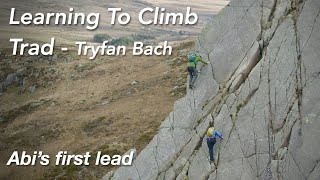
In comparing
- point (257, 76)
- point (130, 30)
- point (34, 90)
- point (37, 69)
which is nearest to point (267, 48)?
point (257, 76)

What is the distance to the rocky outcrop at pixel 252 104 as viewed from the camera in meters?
23.4

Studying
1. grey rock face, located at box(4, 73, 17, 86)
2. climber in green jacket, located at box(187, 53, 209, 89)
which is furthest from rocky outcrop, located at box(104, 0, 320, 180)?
grey rock face, located at box(4, 73, 17, 86)

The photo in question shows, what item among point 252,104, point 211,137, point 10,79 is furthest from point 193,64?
point 10,79

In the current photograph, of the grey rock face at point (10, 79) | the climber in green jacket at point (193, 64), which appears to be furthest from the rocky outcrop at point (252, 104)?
the grey rock face at point (10, 79)

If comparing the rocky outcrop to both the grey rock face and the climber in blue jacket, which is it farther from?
the grey rock face

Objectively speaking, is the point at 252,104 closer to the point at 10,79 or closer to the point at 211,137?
the point at 211,137

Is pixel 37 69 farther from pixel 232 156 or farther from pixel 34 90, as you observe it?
pixel 232 156

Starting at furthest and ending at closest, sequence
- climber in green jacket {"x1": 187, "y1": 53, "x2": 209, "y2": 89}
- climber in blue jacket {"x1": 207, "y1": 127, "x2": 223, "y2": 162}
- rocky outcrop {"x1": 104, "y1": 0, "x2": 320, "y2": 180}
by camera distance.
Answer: climber in green jacket {"x1": 187, "y1": 53, "x2": 209, "y2": 89} < climber in blue jacket {"x1": 207, "y1": 127, "x2": 223, "y2": 162} < rocky outcrop {"x1": 104, "y1": 0, "x2": 320, "y2": 180}

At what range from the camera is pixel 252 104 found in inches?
1022

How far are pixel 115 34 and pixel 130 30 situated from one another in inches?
508

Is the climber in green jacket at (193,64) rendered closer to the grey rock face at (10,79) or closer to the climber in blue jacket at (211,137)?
the climber in blue jacket at (211,137)

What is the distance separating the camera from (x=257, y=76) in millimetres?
26328

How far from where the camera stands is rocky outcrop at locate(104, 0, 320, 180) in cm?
2342

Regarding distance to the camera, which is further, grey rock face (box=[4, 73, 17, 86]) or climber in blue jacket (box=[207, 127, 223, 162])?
grey rock face (box=[4, 73, 17, 86])
